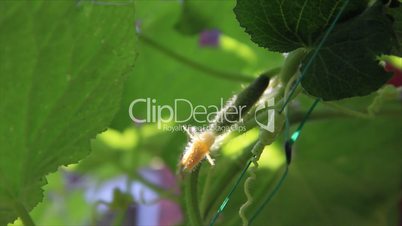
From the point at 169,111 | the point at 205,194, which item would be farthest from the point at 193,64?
the point at 205,194

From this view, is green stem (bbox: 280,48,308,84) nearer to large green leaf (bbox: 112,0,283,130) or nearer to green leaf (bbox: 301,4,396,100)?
green leaf (bbox: 301,4,396,100)

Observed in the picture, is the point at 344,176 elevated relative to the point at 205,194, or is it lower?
lower

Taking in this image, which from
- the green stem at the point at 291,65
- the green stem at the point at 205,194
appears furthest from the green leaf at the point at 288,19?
the green stem at the point at 205,194

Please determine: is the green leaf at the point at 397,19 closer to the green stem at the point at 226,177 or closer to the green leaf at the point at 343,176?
the green stem at the point at 226,177

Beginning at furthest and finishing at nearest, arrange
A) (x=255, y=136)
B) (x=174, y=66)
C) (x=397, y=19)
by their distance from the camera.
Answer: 1. (x=174, y=66)
2. (x=255, y=136)
3. (x=397, y=19)

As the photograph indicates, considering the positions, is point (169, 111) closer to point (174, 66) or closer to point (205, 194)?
point (174, 66)

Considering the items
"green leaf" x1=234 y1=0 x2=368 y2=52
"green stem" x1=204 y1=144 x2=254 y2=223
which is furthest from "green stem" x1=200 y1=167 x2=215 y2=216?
"green leaf" x1=234 y1=0 x2=368 y2=52

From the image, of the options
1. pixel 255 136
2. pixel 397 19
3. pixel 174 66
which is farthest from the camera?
pixel 174 66
